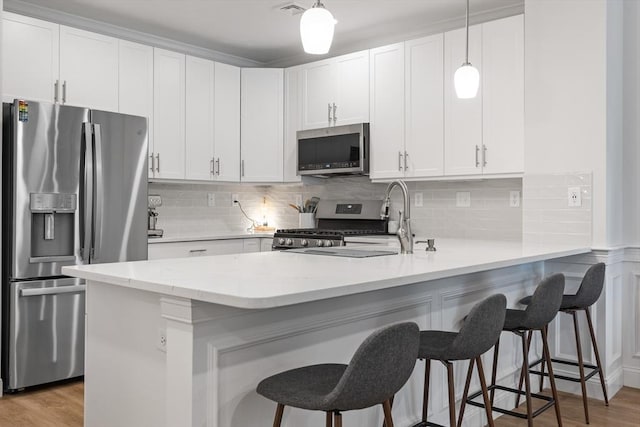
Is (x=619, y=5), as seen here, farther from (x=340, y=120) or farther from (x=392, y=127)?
(x=340, y=120)

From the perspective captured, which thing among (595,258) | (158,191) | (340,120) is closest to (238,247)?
(158,191)

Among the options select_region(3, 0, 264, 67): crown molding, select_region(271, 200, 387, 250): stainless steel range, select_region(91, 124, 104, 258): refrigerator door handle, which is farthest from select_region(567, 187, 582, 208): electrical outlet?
select_region(3, 0, 264, 67): crown molding

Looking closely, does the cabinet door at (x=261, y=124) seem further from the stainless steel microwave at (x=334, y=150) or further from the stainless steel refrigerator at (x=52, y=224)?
the stainless steel refrigerator at (x=52, y=224)

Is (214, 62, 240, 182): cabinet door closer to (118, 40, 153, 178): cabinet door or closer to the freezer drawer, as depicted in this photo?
(118, 40, 153, 178): cabinet door

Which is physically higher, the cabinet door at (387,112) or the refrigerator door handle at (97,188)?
the cabinet door at (387,112)

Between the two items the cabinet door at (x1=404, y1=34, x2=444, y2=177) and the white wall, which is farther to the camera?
the cabinet door at (x1=404, y1=34, x2=444, y2=177)

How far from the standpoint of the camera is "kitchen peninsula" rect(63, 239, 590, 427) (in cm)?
164

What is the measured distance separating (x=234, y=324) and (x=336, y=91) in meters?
3.53

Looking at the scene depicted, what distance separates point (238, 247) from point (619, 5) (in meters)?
3.37

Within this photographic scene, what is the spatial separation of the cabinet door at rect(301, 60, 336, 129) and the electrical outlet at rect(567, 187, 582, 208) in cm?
215

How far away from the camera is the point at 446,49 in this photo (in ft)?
14.0

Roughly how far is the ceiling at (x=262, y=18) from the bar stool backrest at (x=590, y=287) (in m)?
2.14

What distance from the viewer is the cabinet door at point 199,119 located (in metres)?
4.84

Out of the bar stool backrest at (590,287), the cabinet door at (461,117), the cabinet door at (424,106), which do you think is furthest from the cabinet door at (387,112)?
the bar stool backrest at (590,287)
